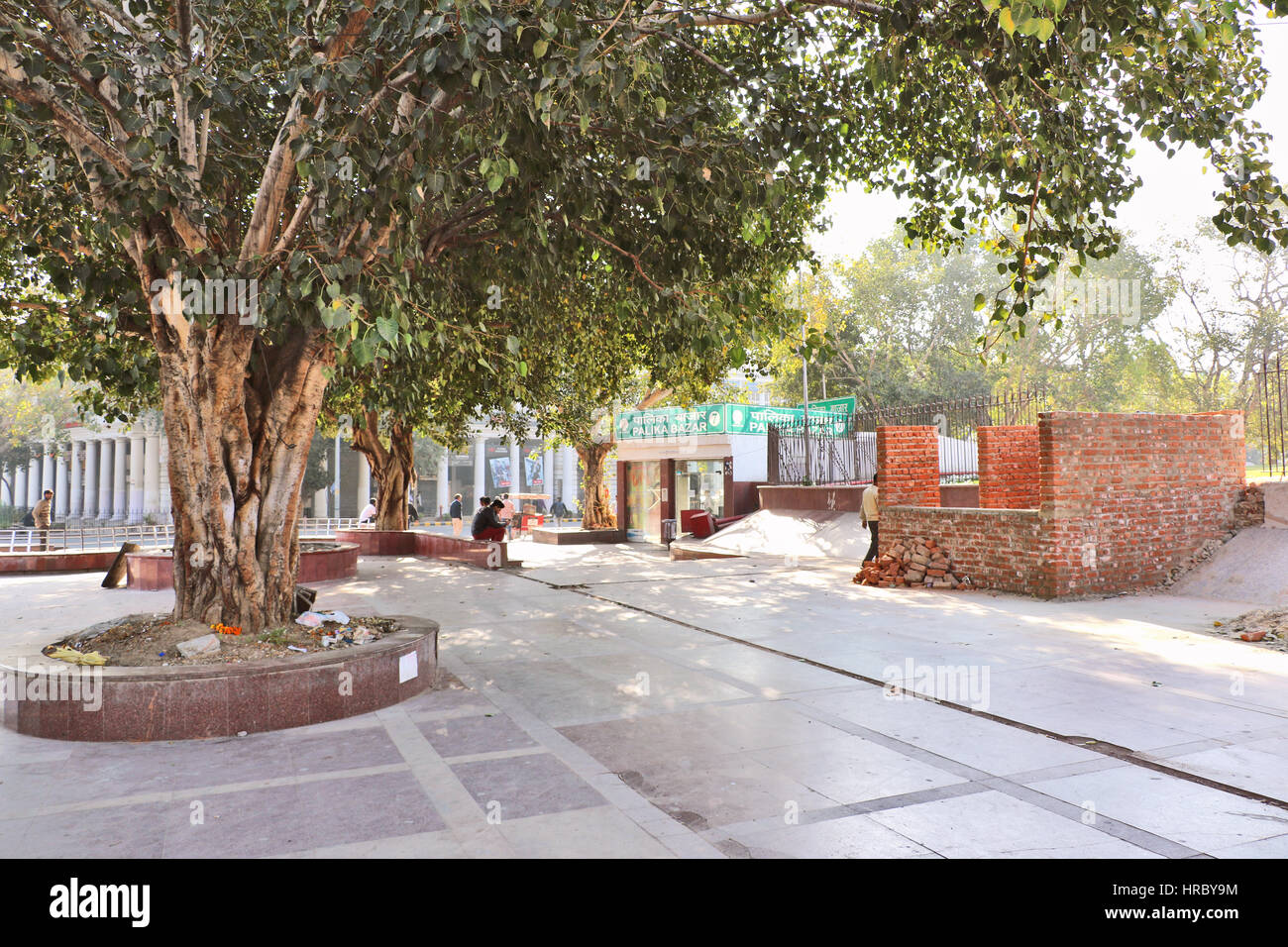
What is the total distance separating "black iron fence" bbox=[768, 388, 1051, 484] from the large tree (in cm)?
1057

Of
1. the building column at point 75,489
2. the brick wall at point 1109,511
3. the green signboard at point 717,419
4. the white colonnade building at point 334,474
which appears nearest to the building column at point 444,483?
the white colonnade building at point 334,474

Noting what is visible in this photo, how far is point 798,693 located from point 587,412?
1912cm

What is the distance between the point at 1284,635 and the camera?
764 centimetres

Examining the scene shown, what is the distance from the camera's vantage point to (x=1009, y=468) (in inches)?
538

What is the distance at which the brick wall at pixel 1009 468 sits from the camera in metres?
13.6

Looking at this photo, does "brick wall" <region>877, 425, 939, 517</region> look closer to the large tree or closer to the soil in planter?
the large tree

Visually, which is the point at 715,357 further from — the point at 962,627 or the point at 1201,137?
the point at 1201,137

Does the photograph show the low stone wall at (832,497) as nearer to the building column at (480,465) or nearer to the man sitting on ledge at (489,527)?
the man sitting on ledge at (489,527)

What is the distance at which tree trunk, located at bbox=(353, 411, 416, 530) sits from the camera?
67.1 ft

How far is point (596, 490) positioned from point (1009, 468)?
1601 cm

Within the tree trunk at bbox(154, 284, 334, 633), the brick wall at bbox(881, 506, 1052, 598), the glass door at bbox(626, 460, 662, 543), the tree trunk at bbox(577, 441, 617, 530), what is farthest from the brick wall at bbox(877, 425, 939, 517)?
the tree trunk at bbox(577, 441, 617, 530)

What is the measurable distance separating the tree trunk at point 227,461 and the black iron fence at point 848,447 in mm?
13304

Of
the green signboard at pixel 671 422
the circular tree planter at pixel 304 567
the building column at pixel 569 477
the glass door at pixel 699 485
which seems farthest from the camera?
the building column at pixel 569 477

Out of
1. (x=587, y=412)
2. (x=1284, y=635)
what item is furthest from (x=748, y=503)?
(x=1284, y=635)
